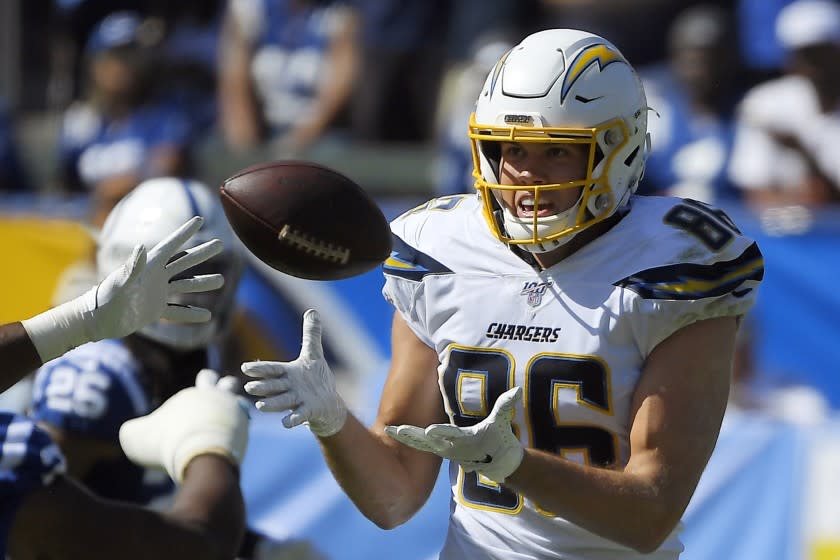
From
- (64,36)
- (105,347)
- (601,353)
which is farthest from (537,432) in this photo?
(64,36)

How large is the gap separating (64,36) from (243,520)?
5909 mm

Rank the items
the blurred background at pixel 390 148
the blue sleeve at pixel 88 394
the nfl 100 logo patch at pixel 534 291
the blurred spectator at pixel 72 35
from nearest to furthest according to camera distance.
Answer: the nfl 100 logo patch at pixel 534 291 → the blue sleeve at pixel 88 394 → the blurred background at pixel 390 148 → the blurred spectator at pixel 72 35

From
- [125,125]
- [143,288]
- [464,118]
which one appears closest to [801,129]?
[464,118]

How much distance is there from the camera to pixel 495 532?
2361 mm

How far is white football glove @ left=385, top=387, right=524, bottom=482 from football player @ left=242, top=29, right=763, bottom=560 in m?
0.07

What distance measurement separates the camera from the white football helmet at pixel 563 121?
231 cm

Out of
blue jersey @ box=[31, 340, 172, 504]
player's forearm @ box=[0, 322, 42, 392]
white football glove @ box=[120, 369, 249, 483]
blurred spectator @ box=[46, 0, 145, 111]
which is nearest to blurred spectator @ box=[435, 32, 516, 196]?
blurred spectator @ box=[46, 0, 145, 111]

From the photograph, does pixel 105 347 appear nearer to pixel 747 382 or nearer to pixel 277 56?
pixel 747 382

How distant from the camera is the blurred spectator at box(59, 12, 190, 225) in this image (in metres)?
6.16

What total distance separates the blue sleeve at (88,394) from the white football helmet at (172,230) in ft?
0.54

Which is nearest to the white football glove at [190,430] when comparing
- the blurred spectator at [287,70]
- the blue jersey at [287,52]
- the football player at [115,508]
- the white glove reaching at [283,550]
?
the football player at [115,508]

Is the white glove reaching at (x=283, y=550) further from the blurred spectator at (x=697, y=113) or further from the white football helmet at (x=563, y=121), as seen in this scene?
the blurred spectator at (x=697, y=113)

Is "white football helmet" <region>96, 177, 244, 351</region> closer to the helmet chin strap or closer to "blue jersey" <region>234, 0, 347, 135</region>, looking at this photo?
the helmet chin strap

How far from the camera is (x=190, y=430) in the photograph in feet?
8.54
